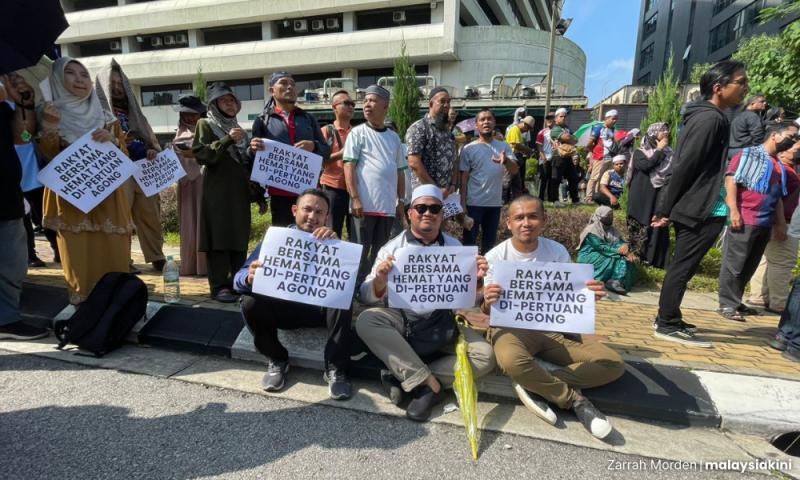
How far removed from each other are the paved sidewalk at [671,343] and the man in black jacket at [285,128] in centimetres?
114

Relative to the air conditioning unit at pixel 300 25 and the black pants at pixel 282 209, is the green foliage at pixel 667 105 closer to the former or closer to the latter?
the black pants at pixel 282 209

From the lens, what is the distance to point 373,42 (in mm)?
24750

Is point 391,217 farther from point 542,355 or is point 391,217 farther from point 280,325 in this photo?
point 542,355

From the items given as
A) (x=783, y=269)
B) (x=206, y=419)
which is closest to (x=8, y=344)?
(x=206, y=419)

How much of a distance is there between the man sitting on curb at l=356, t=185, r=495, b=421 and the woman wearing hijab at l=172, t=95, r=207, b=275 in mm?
2596

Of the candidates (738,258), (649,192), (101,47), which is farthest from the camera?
(101,47)

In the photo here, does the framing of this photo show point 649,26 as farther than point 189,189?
Yes

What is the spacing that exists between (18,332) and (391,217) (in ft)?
11.0

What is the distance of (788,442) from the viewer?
8.11 ft

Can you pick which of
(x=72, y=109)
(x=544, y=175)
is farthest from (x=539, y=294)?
(x=544, y=175)

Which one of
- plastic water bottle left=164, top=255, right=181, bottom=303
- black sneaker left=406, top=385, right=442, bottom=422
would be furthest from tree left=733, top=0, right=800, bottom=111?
plastic water bottle left=164, top=255, right=181, bottom=303

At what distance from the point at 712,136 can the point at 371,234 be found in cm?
303

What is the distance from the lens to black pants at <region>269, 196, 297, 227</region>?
4.14 m

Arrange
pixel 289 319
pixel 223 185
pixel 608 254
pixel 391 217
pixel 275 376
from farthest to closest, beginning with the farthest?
pixel 608 254 → pixel 391 217 → pixel 223 185 → pixel 289 319 → pixel 275 376
